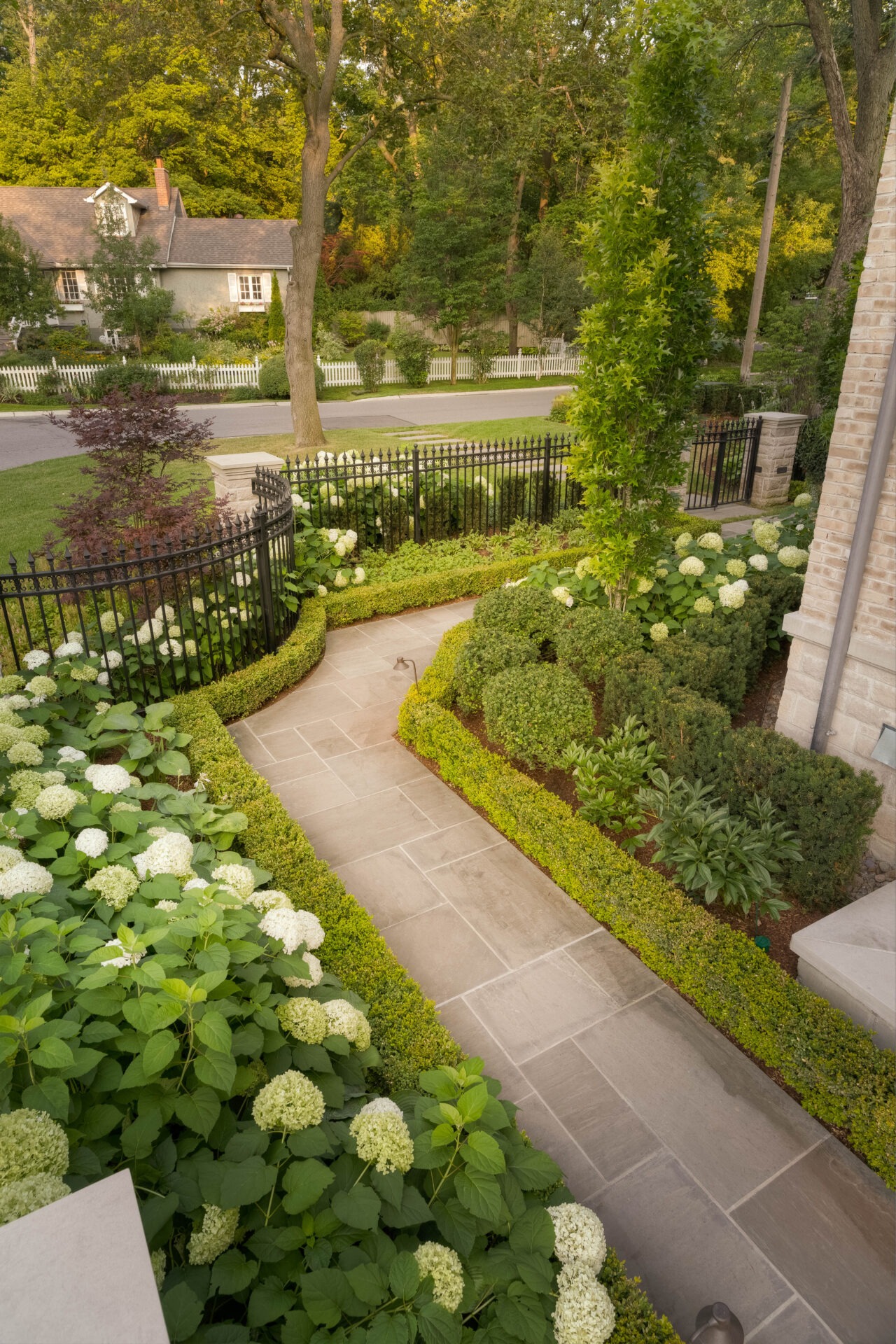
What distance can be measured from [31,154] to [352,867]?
44.4 m

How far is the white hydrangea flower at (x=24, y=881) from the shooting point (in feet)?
9.94

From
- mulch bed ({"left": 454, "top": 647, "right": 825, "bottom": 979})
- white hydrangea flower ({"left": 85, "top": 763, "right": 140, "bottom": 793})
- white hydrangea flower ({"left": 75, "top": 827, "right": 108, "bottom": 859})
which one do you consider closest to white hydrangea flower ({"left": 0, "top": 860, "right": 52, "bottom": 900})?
white hydrangea flower ({"left": 75, "top": 827, "right": 108, "bottom": 859})

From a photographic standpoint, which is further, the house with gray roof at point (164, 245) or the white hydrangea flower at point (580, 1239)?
the house with gray roof at point (164, 245)

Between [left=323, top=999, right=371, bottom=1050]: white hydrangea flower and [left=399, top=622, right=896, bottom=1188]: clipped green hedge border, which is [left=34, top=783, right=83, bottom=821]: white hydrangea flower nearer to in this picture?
[left=323, top=999, right=371, bottom=1050]: white hydrangea flower

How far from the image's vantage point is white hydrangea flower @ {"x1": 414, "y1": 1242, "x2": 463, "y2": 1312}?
6.73 ft

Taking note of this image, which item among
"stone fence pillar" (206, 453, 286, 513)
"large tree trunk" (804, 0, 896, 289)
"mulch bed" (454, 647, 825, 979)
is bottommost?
"mulch bed" (454, 647, 825, 979)

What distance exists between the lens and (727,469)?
13375 mm

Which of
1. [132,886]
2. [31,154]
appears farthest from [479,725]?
[31,154]

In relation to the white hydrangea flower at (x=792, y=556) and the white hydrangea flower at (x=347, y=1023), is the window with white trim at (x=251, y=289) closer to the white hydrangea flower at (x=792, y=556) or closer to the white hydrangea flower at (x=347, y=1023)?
the white hydrangea flower at (x=792, y=556)

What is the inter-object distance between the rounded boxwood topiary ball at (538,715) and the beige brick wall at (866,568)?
138cm

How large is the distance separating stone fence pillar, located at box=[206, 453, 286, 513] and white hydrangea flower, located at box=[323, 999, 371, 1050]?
250 inches

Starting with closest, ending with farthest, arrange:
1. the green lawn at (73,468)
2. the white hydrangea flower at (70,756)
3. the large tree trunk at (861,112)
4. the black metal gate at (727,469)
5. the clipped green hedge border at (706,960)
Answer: the clipped green hedge border at (706,960), the white hydrangea flower at (70,756), the green lawn at (73,468), the black metal gate at (727,469), the large tree trunk at (861,112)

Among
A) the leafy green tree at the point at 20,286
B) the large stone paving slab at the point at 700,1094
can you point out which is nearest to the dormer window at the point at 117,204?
the leafy green tree at the point at 20,286

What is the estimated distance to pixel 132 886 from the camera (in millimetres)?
3238
